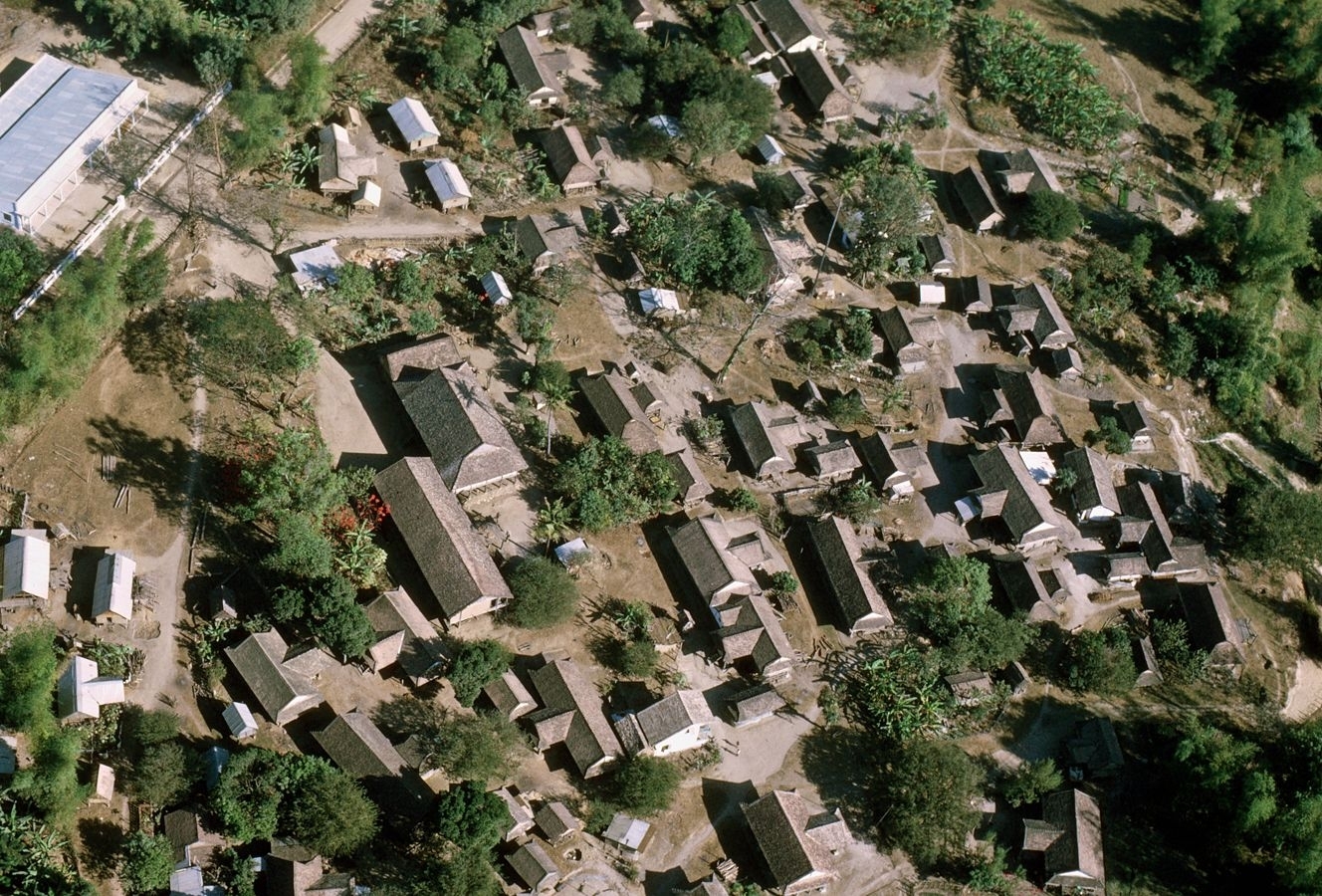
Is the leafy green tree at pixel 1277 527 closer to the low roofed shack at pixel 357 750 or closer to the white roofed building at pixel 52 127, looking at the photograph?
the low roofed shack at pixel 357 750

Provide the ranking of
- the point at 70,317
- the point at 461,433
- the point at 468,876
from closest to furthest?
the point at 468,876, the point at 70,317, the point at 461,433

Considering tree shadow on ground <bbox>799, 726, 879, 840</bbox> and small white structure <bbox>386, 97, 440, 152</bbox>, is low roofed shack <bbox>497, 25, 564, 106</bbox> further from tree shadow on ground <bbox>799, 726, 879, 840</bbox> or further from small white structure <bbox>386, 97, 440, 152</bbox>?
tree shadow on ground <bbox>799, 726, 879, 840</bbox>

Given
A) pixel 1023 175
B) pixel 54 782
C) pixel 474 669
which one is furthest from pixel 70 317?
pixel 1023 175

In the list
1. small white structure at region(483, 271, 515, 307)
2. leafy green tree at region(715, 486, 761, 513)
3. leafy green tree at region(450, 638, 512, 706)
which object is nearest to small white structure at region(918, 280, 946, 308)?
leafy green tree at region(715, 486, 761, 513)

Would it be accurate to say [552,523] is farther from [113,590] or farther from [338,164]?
[338,164]

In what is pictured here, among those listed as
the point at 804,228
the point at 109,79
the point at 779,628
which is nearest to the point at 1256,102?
the point at 804,228

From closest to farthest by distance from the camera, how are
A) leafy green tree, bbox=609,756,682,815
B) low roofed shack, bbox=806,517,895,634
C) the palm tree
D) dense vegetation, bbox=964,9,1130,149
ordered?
leafy green tree, bbox=609,756,682,815 < the palm tree < low roofed shack, bbox=806,517,895,634 < dense vegetation, bbox=964,9,1130,149
